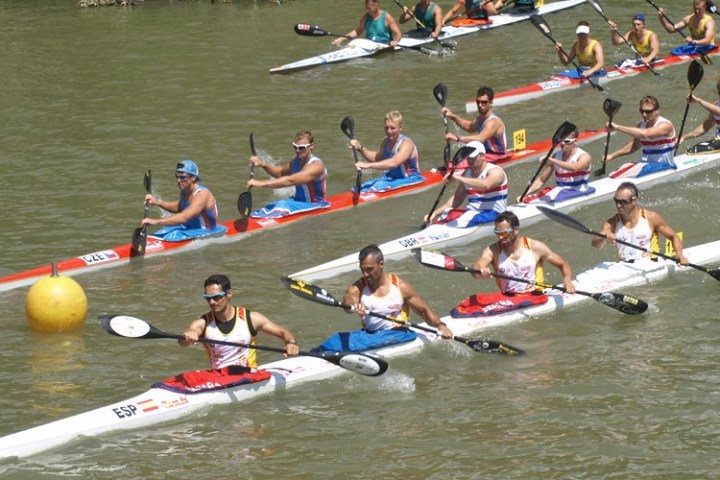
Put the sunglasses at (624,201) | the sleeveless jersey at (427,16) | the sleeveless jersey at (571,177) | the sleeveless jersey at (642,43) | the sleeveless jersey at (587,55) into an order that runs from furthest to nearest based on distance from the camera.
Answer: the sleeveless jersey at (427,16) → the sleeveless jersey at (642,43) → the sleeveless jersey at (587,55) → the sleeveless jersey at (571,177) → the sunglasses at (624,201)

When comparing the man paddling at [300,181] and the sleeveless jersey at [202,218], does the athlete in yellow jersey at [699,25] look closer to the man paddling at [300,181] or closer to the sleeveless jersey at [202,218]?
the man paddling at [300,181]

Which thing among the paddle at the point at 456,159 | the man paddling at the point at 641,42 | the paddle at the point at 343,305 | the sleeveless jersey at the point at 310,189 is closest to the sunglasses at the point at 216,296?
the paddle at the point at 343,305

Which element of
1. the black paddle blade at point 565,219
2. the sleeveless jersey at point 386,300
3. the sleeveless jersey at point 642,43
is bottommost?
the sleeveless jersey at point 386,300

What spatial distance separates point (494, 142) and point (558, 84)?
4.31 metres

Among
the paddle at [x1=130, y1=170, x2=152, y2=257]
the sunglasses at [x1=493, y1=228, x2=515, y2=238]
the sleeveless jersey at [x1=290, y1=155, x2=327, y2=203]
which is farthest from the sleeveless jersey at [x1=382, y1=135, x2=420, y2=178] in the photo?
the sunglasses at [x1=493, y1=228, x2=515, y2=238]

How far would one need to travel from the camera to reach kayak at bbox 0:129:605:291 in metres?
15.4

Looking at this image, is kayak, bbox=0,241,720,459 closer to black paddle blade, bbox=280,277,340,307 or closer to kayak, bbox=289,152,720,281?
black paddle blade, bbox=280,277,340,307

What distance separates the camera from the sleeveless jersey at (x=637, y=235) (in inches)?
583

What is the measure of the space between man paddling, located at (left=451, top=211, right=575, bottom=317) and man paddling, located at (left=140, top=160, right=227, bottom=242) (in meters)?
3.84

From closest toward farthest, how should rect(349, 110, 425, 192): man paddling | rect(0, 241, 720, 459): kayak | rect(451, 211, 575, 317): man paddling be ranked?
rect(0, 241, 720, 459): kayak
rect(451, 211, 575, 317): man paddling
rect(349, 110, 425, 192): man paddling

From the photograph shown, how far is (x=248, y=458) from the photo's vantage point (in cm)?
1141

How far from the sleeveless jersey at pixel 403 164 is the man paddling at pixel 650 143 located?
8.52 feet

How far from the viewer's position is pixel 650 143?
18500mm

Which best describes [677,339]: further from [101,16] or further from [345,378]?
[101,16]
